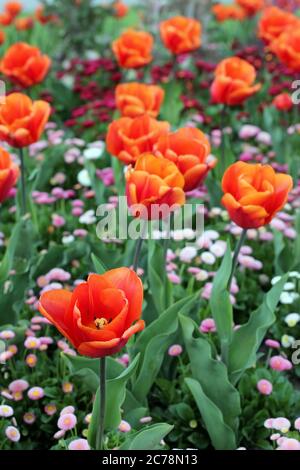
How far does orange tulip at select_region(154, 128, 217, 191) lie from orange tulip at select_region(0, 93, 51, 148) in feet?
1.61

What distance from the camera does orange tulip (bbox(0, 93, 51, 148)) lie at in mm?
2230

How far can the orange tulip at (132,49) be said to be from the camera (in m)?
3.24

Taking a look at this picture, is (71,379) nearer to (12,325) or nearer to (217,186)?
(12,325)

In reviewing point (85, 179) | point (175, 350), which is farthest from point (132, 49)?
point (175, 350)

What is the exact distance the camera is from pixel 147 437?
1572mm

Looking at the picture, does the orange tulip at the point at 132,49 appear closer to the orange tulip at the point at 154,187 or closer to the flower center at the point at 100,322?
the orange tulip at the point at 154,187

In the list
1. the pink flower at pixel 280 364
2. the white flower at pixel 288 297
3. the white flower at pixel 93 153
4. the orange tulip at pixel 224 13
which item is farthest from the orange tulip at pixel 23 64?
the orange tulip at pixel 224 13

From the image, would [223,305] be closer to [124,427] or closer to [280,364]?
[280,364]

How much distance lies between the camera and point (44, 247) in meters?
2.85

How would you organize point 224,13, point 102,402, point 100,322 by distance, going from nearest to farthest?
point 100,322
point 102,402
point 224,13

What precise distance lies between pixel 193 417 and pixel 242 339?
0.80 feet

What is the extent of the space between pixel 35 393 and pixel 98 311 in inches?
26.1

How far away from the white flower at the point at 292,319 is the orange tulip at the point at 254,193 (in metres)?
0.58

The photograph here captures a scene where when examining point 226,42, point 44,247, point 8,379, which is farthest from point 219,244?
point 226,42
